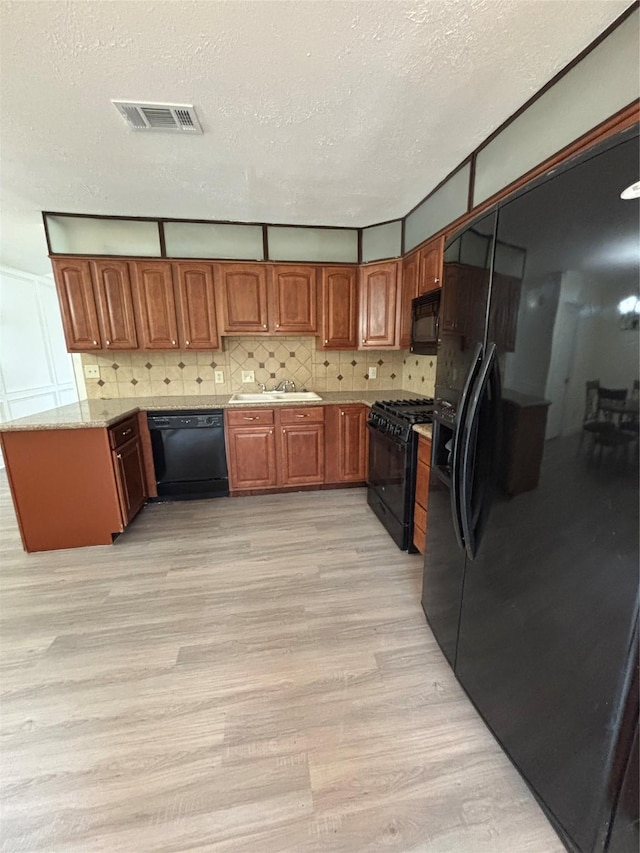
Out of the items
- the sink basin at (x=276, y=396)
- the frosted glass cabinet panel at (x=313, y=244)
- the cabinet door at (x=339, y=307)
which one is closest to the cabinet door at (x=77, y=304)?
the sink basin at (x=276, y=396)

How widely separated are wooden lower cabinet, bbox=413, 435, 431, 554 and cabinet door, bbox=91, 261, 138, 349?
8.89 ft

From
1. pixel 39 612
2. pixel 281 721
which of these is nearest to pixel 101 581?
pixel 39 612

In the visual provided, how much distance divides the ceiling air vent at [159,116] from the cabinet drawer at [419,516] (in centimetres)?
253

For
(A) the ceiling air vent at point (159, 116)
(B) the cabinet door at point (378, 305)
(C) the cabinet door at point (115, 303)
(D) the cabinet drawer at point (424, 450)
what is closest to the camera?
(A) the ceiling air vent at point (159, 116)

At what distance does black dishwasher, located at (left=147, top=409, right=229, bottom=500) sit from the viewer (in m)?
3.14

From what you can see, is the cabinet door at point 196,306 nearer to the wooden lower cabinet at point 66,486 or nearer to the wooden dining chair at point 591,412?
the wooden lower cabinet at point 66,486

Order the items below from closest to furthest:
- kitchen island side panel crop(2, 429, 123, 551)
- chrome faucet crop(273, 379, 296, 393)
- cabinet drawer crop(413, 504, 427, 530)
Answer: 1. cabinet drawer crop(413, 504, 427, 530)
2. kitchen island side panel crop(2, 429, 123, 551)
3. chrome faucet crop(273, 379, 296, 393)

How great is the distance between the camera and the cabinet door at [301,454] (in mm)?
3326

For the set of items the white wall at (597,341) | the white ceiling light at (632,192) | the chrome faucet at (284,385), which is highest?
the white ceiling light at (632,192)

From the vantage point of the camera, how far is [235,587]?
6.95 ft

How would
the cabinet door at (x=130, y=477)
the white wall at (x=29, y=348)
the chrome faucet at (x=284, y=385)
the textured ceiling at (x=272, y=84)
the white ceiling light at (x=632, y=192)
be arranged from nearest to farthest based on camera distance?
the white ceiling light at (x=632, y=192) < the textured ceiling at (x=272, y=84) < the cabinet door at (x=130, y=477) < the chrome faucet at (x=284, y=385) < the white wall at (x=29, y=348)

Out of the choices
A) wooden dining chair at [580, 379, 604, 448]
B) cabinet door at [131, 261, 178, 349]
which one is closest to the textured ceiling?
cabinet door at [131, 261, 178, 349]

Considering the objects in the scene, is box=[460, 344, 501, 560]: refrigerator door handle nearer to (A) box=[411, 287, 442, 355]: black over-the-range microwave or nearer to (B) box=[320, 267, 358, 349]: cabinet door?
(A) box=[411, 287, 442, 355]: black over-the-range microwave

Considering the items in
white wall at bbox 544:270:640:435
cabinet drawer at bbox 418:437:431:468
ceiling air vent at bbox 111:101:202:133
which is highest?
ceiling air vent at bbox 111:101:202:133
